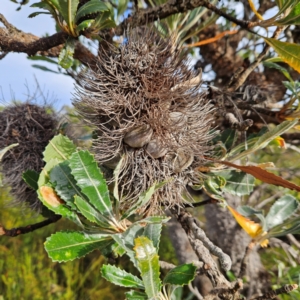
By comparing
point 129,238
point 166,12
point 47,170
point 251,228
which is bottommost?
point 251,228

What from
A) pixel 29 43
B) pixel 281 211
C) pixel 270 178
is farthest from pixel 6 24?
pixel 281 211

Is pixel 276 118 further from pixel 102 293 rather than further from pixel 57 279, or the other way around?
pixel 57 279

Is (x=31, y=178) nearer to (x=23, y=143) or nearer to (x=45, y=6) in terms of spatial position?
Result: (x=23, y=143)

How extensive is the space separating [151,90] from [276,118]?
47cm

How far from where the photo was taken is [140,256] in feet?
1.63

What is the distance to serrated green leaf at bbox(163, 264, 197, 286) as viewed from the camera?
552mm

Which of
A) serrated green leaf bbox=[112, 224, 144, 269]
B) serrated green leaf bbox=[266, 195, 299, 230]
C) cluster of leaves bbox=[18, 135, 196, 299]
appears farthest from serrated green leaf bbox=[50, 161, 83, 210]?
serrated green leaf bbox=[266, 195, 299, 230]

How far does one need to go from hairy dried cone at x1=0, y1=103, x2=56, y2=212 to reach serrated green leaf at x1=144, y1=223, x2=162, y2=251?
1.21 feet

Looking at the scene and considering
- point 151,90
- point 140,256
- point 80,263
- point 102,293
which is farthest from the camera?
point 80,263

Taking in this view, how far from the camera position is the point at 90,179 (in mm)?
587

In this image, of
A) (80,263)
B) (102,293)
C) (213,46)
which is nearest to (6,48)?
(213,46)

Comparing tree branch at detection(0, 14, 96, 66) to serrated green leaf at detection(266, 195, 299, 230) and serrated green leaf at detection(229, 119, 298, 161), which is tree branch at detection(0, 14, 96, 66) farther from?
serrated green leaf at detection(266, 195, 299, 230)

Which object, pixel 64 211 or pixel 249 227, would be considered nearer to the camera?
pixel 64 211

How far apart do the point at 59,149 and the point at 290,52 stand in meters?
0.49
